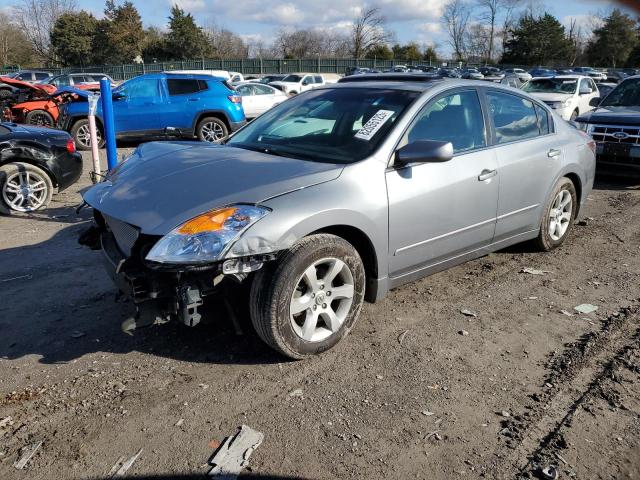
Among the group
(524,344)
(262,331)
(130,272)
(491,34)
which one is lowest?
(524,344)

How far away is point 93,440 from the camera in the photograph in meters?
2.70

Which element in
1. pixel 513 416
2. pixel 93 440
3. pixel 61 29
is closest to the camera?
pixel 93 440

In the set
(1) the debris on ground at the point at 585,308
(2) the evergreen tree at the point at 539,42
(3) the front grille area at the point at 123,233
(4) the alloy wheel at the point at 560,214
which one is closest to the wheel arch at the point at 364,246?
(3) the front grille area at the point at 123,233

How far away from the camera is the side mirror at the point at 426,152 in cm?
353

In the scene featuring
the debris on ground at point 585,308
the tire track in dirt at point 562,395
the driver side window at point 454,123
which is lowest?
the debris on ground at point 585,308

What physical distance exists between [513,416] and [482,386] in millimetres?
309

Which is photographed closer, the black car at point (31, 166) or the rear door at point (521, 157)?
the rear door at point (521, 157)

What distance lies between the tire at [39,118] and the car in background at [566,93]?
493 inches

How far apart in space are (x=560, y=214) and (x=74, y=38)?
203 feet

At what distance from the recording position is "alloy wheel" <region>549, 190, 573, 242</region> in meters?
5.33

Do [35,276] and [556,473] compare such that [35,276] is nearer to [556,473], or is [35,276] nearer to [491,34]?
[556,473]

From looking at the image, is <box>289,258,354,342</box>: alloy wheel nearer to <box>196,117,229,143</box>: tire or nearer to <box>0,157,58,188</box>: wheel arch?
<box>0,157,58,188</box>: wheel arch

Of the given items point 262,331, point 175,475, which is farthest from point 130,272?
point 175,475

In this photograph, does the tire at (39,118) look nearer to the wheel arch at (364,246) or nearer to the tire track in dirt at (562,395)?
the wheel arch at (364,246)
